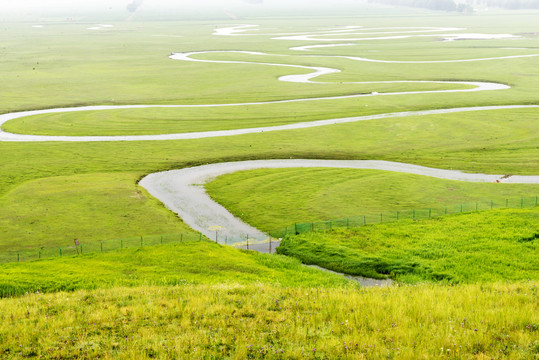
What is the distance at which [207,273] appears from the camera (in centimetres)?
3428

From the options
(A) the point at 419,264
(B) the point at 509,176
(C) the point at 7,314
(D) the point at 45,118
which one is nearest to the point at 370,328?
(C) the point at 7,314

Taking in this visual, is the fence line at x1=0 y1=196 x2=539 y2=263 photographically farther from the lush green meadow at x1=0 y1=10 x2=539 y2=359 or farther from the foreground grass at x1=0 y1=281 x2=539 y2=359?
the foreground grass at x1=0 y1=281 x2=539 y2=359

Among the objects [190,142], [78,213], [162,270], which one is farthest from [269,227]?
[190,142]

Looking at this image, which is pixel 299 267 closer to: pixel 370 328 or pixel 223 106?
pixel 370 328

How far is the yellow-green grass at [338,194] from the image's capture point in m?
A: 48.2

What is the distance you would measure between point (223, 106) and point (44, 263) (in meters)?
64.5

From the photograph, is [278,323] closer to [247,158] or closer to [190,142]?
[247,158]

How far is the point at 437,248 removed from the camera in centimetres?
3816

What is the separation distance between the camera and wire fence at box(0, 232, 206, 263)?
38.5 m

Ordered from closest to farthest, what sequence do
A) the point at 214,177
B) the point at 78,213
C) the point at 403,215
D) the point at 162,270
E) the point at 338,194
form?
the point at 162,270
the point at 403,215
the point at 78,213
the point at 338,194
the point at 214,177

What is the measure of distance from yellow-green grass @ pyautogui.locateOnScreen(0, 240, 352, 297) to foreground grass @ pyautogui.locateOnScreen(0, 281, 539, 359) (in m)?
4.37

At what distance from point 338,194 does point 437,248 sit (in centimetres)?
1543

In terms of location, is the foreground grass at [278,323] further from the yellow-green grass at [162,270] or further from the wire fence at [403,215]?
the wire fence at [403,215]

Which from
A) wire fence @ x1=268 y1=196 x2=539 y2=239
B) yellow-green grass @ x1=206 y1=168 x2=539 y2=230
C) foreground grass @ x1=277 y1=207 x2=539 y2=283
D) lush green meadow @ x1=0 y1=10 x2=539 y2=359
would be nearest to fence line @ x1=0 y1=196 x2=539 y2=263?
wire fence @ x1=268 y1=196 x2=539 y2=239
